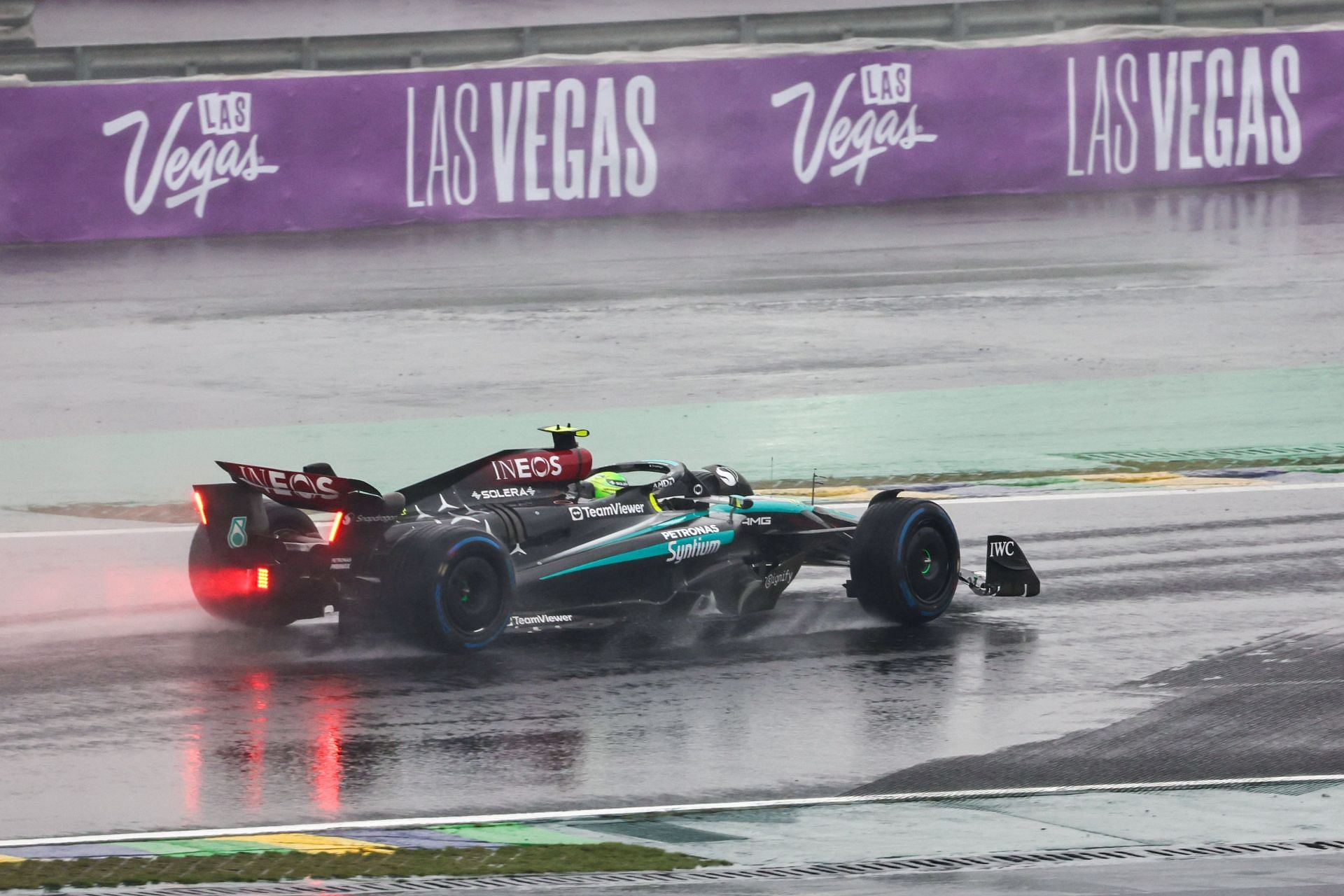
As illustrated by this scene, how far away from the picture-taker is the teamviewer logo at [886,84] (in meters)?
26.3

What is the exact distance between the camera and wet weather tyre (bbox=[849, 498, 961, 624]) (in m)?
10.5

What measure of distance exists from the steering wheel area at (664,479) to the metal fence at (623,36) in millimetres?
18093

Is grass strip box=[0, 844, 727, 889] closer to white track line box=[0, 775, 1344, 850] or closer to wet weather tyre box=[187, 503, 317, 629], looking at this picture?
white track line box=[0, 775, 1344, 850]

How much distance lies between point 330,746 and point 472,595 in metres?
1.50

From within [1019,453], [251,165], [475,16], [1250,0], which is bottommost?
[1019,453]

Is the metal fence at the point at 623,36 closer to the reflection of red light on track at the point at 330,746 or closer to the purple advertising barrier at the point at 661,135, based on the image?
the purple advertising barrier at the point at 661,135

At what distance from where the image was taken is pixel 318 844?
279 inches

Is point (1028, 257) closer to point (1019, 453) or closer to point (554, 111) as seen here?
point (554, 111)

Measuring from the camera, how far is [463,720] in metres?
8.74

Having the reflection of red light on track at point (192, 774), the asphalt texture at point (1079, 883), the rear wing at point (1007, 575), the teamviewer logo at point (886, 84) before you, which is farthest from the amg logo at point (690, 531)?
the teamviewer logo at point (886, 84)

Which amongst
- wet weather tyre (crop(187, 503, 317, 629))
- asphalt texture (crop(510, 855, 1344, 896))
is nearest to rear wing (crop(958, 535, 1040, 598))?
wet weather tyre (crop(187, 503, 317, 629))

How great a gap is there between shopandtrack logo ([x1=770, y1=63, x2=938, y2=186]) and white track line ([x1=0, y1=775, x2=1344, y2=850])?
62.3ft

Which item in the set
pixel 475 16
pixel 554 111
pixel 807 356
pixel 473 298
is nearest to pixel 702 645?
pixel 807 356

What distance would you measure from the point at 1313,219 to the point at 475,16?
2131cm
